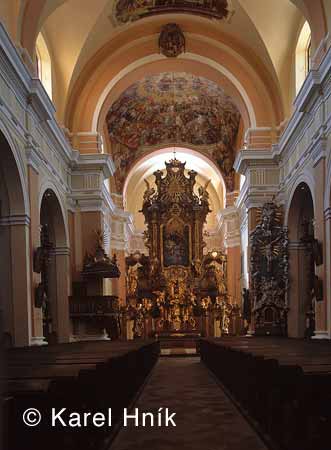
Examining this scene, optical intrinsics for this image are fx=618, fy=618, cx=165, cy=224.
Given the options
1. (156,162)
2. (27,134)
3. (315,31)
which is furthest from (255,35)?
(156,162)

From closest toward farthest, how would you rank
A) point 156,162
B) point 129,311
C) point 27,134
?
point 27,134
point 129,311
point 156,162

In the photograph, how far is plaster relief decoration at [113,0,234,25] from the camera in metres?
15.1

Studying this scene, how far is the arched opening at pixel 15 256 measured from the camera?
1088cm

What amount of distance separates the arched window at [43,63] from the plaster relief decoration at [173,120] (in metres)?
6.35

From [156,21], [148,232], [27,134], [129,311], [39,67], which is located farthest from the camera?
[148,232]

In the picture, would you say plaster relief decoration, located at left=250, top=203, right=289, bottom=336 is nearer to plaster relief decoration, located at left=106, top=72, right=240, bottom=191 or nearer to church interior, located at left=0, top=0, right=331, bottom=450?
church interior, located at left=0, top=0, right=331, bottom=450

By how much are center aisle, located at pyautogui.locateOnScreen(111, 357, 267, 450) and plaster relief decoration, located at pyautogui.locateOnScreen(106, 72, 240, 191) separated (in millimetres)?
14222

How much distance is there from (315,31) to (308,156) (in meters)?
2.46

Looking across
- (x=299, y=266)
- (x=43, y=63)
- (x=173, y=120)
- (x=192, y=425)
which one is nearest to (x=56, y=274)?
(x=43, y=63)

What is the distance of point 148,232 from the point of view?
80.1ft

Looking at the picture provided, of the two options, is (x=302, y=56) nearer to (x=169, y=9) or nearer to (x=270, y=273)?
(x=169, y=9)

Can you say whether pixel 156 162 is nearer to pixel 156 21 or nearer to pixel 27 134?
pixel 156 21

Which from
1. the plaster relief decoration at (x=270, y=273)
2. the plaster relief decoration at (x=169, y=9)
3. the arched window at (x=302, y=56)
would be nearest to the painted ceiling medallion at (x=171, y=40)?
the plaster relief decoration at (x=169, y=9)

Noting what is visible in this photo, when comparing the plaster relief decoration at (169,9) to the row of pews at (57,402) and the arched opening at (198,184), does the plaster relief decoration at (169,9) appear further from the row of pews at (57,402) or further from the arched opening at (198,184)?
the row of pews at (57,402)
